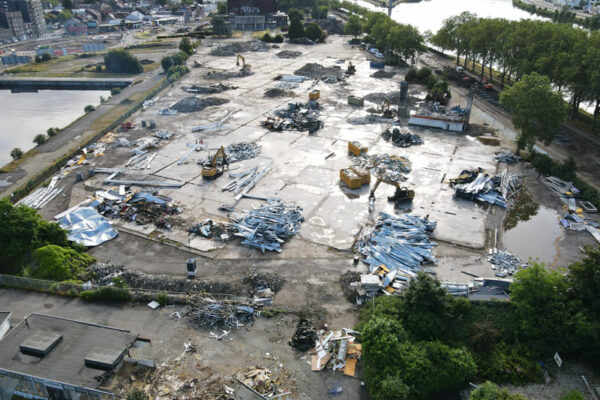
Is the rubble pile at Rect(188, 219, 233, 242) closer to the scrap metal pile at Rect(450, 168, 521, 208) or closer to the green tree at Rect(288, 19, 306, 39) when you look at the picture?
the scrap metal pile at Rect(450, 168, 521, 208)

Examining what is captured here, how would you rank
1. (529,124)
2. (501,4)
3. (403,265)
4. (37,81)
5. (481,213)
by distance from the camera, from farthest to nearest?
(501,4) < (37,81) < (529,124) < (481,213) < (403,265)

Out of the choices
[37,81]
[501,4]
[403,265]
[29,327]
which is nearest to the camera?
[29,327]

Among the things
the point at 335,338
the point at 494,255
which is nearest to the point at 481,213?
the point at 494,255

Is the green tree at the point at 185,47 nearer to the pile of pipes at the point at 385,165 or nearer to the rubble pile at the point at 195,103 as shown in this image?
the rubble pile at the point at 195,103

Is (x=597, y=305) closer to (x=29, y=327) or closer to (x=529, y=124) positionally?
(x=529, y=124)

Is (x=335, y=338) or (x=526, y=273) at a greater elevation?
Result: (x=526, y=273)

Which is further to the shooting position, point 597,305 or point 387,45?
point 387,45
